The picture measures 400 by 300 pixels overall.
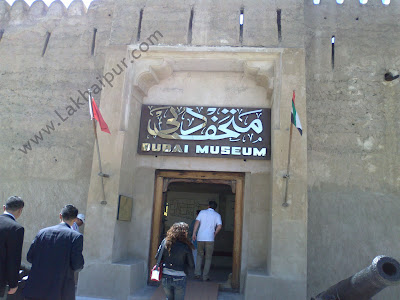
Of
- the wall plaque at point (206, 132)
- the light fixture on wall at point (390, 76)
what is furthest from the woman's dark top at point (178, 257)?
the light fixture on wall at point (390, 76)

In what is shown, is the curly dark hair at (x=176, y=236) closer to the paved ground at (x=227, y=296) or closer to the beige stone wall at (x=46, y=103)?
the paved ground at (x=227, y=296)

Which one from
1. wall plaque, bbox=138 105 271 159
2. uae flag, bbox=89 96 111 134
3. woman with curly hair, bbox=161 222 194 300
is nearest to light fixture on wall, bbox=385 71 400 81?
wall plaque, bbox=138 105 271 159

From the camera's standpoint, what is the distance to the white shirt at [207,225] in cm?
724

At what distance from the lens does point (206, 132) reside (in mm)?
7426

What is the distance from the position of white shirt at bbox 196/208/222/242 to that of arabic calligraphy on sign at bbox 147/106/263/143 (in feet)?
5.11

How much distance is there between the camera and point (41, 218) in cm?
791

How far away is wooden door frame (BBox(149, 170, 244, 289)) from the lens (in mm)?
7156

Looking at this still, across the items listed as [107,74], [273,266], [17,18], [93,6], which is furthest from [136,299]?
[17,18]

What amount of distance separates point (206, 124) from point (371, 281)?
421 cm

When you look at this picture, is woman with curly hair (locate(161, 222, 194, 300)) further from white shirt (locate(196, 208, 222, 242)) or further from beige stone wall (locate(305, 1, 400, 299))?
beige stone wall (locate(305, 1, 400, 299))

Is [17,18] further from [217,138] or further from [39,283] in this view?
[39,283]

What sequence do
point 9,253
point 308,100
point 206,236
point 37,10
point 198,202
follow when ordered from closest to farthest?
point 9,253
point 206,236
point 308,100
point 37,10
point 198,202

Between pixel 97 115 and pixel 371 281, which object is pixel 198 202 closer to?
pixel 97 115

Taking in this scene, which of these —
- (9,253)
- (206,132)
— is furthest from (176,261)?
(206,132)
